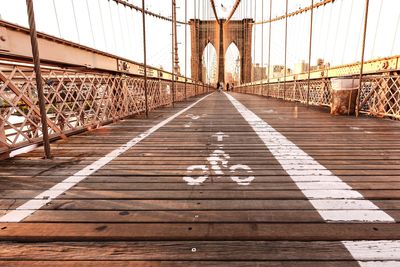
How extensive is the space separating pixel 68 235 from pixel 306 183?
172cm

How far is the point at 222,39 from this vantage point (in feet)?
180

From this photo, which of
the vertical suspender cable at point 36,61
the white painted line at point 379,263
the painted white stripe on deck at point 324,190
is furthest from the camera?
the vertical suspender cable at point 36,61

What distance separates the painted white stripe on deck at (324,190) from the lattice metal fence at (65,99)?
3.09m

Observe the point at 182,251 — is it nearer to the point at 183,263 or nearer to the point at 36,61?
the point at 183,263

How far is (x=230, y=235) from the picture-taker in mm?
1465

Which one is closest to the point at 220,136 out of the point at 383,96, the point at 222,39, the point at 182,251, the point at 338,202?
the point at 338,202

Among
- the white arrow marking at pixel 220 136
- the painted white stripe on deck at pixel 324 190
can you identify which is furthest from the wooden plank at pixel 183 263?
the white arrow marking at pixel 220 136

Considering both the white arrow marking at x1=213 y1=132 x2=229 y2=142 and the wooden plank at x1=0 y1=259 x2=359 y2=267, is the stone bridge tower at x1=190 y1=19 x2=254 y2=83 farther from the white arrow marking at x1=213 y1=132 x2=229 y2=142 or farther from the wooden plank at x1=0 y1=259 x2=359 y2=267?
the wooden plank at x1=0 y1=259 x2=359 y2=267

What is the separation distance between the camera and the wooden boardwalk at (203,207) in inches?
52.6

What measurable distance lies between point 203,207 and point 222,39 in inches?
2231

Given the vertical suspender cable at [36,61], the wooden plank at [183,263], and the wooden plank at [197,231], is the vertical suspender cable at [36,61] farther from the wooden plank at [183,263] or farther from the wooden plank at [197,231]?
the wooden plank at [183,263]

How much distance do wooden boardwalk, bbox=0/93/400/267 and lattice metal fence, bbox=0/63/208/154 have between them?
26.2 inches

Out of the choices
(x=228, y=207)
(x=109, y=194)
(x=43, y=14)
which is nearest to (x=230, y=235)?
(x=228, y=207)

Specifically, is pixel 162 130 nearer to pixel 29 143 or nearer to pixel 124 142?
pixel 124 142
